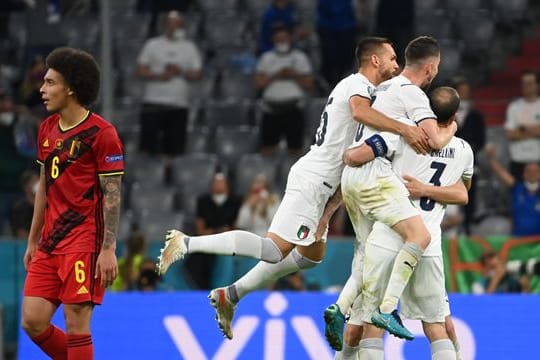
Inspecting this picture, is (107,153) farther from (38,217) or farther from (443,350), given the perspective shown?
(443,350)

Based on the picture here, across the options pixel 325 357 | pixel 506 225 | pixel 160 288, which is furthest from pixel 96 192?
pixel 506 225

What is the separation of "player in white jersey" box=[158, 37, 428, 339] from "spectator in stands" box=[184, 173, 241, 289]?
182 inches

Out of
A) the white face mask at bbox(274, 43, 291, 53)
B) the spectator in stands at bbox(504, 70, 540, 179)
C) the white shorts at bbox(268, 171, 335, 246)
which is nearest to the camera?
the white shorts at bbox(268, 171, 335, 246)

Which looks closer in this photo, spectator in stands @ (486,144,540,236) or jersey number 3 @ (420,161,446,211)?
jersey number 3 @ (420,161,446,211)

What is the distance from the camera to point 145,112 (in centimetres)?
1755

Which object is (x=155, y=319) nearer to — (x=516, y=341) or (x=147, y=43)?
(x=516, y=341)

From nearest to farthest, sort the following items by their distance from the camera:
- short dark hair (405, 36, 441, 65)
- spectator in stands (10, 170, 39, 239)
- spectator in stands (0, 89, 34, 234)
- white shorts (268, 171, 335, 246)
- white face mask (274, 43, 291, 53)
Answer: short dark hair (405, 36, 441, 65) → white shorts (268, 171, 335, 246) → spectator in stands (10, 170, 39, 239) → spectator in stands (0, 89, 34, 234) → white face mask (274, 43, 291, 53)

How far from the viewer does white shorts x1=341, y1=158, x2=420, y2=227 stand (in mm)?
9883

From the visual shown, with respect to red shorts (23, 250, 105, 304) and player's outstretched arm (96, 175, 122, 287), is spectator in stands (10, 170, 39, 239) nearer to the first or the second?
red shorts (23, 250, 105, 304)

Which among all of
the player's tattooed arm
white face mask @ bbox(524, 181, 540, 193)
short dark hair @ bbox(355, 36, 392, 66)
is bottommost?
white face mask @ bbox(524, 181, 540, 193)

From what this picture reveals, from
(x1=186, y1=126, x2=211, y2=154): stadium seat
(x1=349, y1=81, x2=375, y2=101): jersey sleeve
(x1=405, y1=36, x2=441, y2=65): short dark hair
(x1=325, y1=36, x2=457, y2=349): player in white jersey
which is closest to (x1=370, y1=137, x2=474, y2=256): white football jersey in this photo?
(x1=325, y1=36, x2=457, y2=349): player in white jersey

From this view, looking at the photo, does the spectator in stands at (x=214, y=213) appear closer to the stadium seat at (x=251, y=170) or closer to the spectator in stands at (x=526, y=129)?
the stadium seat at (x=251, y=170)

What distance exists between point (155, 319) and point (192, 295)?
38 centimetres

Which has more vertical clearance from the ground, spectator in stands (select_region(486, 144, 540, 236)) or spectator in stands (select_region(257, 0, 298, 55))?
spectator in stands (select_region(257, 0, 298, 55))
